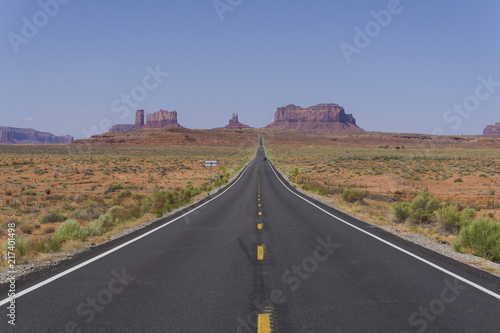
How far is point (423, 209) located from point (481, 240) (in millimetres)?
10477

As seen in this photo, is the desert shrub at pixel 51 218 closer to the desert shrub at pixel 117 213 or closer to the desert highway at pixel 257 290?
the desert shrub at pixel 117 213

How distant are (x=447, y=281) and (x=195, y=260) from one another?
5098 mm

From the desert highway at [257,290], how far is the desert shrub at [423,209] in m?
8.27

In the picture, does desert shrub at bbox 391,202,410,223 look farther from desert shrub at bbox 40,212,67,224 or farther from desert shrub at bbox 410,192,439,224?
desert shrub at bbox 40,212,67,224

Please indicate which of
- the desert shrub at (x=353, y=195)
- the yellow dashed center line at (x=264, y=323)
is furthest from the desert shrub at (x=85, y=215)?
the yellow dashed center line at (x=264, y=323)

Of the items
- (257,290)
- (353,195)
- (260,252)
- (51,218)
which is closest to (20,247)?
(260,252)

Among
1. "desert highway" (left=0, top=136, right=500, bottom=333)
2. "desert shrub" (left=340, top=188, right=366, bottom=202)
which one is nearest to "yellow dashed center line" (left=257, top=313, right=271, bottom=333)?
"desert highway" (left=0, top=136, right=500, bottom=333)

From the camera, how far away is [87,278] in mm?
6852

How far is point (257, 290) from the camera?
20.3 feet

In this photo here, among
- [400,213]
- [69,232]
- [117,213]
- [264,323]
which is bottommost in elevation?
[117,213]

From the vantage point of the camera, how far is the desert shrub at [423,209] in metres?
18.2

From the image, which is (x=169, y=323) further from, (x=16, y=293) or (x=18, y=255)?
(x=18, y=255)

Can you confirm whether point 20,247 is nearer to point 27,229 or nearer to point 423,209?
point 27,229

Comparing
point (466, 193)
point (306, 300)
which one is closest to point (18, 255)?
point (306, 300)
